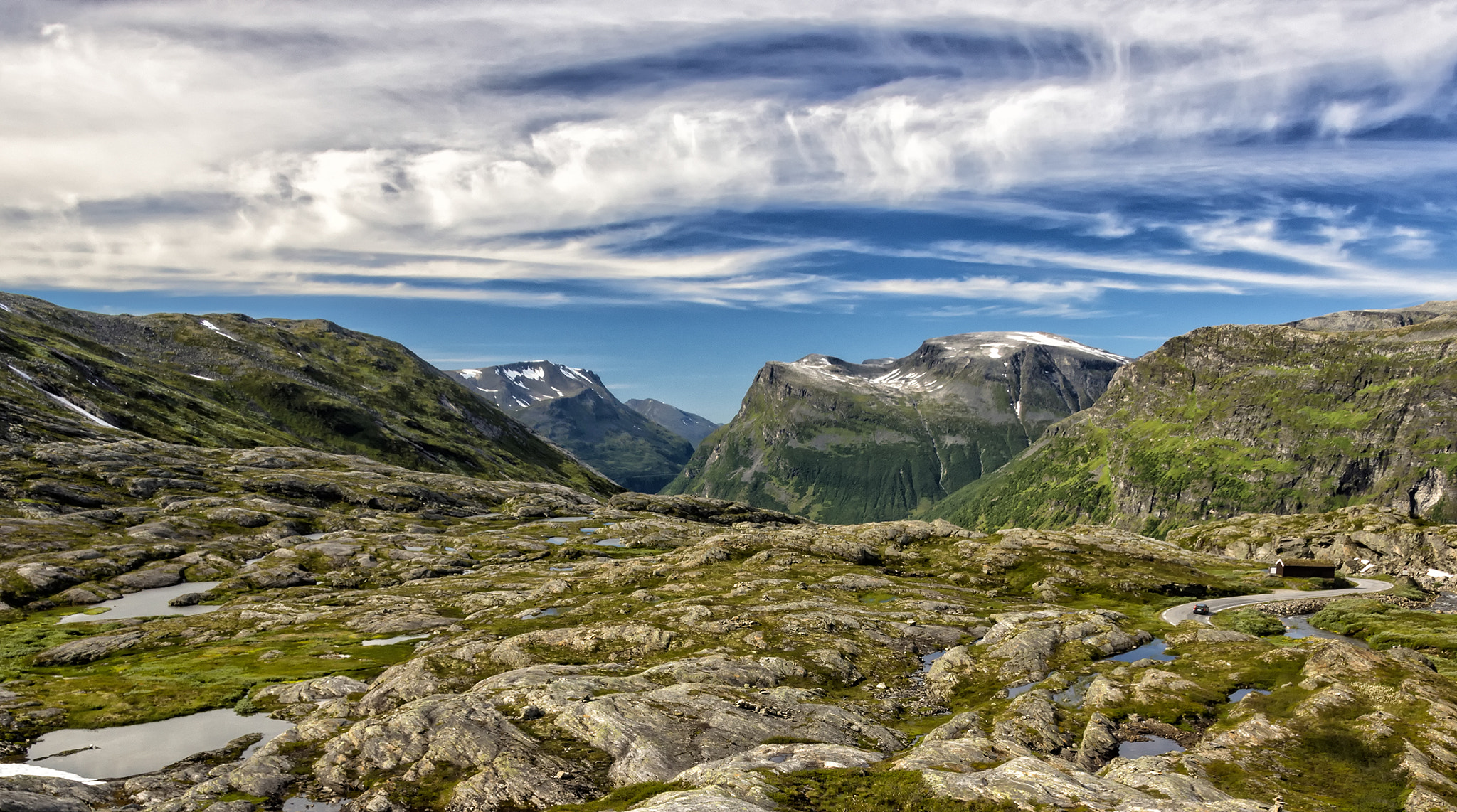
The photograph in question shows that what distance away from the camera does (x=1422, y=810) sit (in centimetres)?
5425

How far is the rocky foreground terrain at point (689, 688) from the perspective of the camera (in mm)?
55500

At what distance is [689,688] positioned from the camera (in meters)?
77.5

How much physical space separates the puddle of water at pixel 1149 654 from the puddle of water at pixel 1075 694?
52.9 feet

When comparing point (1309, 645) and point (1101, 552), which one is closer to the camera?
point (1309, 645)

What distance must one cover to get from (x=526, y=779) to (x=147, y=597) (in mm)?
131468

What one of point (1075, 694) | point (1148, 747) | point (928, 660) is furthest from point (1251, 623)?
point (1148, 747)

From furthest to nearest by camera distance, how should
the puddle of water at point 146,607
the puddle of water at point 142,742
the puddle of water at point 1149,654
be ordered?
the puddle of water at point 146,607 → the puddle of water at point 1149,654 → the puddle of water at point 142,742

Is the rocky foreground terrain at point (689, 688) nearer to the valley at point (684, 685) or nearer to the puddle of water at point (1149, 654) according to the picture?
the valley at point (684, 685)

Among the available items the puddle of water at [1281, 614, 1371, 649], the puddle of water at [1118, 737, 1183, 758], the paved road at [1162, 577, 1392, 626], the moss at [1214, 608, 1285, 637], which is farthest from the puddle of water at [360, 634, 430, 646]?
the puddle of water at [1281, 614, 1371, 649]

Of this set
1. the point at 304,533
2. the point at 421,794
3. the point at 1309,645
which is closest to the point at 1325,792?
the point at 1309,645

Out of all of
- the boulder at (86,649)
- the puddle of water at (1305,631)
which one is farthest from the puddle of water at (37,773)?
the puddle of water at (1305,631)

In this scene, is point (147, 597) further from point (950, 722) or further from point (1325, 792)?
point (1325, 792)

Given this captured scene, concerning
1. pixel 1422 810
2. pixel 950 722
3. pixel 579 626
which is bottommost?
pixel 579 626

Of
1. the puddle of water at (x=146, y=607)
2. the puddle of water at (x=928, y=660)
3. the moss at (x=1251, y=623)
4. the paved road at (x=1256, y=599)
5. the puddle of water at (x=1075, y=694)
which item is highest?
the puddle of water at (x=1075, y=694)
